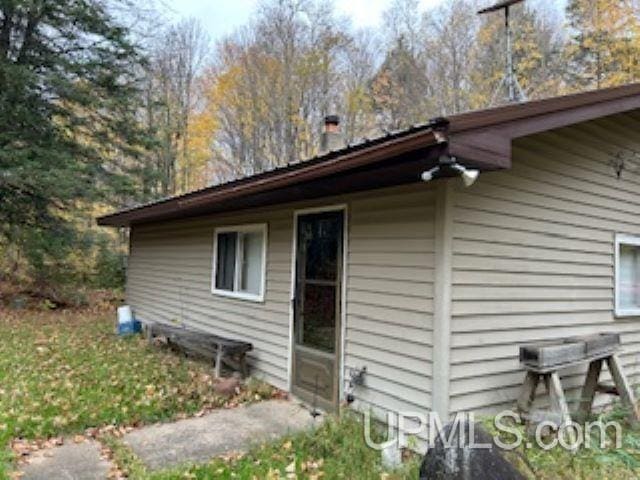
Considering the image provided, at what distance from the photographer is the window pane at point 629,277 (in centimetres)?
542

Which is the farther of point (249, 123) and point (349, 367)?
point (249, 123)

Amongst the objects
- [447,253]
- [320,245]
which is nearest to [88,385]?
[320,245]

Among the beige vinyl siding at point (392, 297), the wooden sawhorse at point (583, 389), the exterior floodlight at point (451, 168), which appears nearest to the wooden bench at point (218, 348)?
the beige vinyl siding at point (392, 297)


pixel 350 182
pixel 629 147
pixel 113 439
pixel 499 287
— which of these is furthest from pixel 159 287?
pixel 629 147

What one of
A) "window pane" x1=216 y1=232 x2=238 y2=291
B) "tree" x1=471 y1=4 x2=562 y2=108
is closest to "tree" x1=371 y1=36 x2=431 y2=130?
"tree" x1=471 y1=4 x2=562 y2=108

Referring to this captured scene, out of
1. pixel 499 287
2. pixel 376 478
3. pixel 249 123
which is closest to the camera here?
pixel 376 478

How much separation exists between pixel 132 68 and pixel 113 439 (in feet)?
38.6

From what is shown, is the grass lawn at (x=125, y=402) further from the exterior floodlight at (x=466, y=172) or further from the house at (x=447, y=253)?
the exterior floodlight at (x=466, y=172)

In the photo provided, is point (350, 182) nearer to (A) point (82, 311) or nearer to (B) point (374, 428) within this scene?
(B) point (374, 428)

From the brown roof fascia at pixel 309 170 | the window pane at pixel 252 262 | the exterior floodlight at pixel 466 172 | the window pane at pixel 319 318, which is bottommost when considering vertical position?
the window pane at pixel 319 318

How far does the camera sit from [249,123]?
54.8ft

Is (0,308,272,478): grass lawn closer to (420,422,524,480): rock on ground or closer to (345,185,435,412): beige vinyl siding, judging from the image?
(345,185,435,412): beige vinyl siding

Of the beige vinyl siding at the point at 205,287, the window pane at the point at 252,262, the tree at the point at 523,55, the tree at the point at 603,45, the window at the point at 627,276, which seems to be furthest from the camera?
the tree at the point at 523,55

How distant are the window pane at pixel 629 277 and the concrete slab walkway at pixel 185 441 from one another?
3639 millimetres
